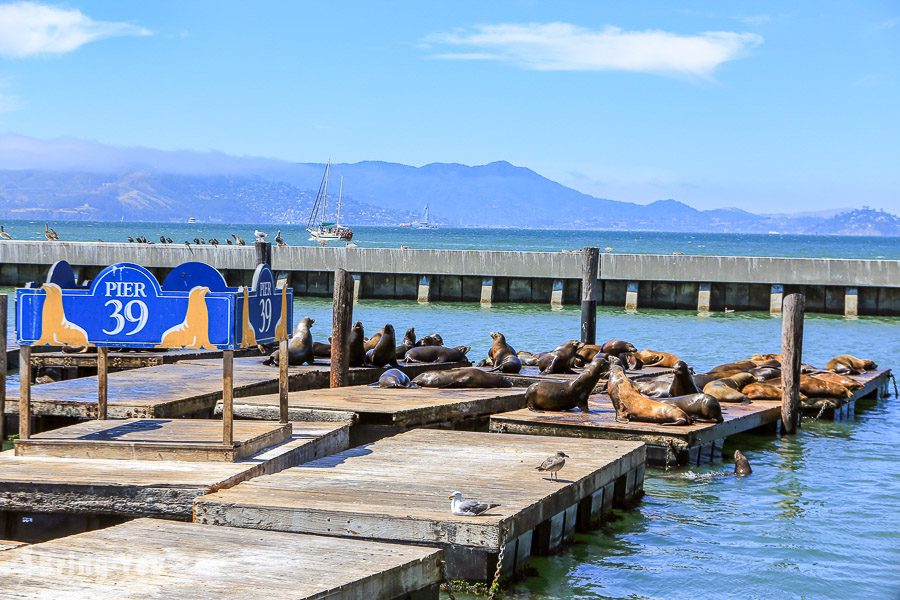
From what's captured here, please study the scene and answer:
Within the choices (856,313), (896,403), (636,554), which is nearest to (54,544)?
(636,554)

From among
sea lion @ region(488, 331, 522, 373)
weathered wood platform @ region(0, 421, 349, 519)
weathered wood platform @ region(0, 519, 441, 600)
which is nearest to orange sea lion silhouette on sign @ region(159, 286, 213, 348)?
weathered wood platform @ region(0, 421, 349, 519)

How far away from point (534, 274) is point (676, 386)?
21074mm

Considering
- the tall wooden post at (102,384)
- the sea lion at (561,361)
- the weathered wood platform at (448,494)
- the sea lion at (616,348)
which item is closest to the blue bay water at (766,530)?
the weathered wood platform at (448,494)

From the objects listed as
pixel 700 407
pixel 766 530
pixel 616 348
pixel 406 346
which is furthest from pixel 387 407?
pixel 616 348

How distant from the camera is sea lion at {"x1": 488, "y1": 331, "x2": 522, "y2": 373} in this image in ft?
49.0

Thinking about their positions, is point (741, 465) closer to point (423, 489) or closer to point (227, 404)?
point (423, 489)

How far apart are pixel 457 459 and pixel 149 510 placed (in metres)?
2.44

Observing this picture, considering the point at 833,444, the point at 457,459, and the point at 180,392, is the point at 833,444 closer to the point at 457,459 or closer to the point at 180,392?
the point at 457,459

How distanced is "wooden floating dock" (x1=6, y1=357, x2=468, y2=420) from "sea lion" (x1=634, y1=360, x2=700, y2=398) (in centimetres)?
325

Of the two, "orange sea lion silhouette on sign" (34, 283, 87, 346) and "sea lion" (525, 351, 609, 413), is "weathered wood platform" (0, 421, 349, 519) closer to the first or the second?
"orange sea lion silhouette on sign" (34, 283, 87, 346)

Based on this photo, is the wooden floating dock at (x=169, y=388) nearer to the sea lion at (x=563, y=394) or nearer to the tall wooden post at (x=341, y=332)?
the tall wooden post at (x=341, y=332)

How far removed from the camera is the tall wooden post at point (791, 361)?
1345 centimetres

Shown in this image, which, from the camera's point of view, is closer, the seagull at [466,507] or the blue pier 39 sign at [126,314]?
the seagull at [466,507]

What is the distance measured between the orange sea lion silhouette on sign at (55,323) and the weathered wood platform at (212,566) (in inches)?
85.6
